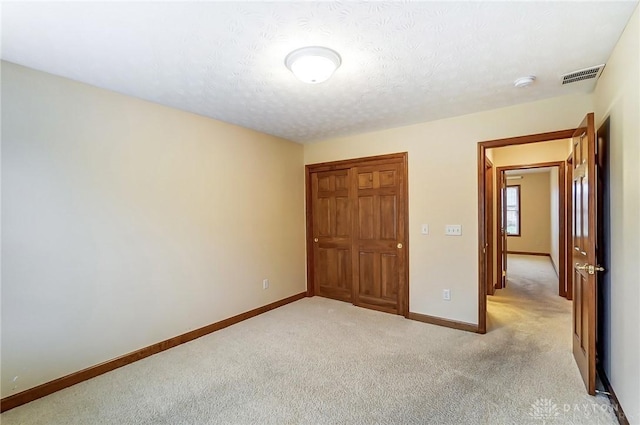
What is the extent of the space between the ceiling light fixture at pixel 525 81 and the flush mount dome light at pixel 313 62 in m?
1.53

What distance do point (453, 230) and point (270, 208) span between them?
2362 millimetres

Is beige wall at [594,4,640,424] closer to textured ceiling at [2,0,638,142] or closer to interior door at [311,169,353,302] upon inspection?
textured ceiling at [2,0,638,142]

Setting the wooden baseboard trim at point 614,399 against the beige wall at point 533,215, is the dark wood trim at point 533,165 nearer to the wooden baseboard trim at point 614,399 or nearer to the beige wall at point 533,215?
the wooden baseboard trim at point 614,399

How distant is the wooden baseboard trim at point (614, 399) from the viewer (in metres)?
1.79

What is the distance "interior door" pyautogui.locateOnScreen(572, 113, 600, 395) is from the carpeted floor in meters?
0.23

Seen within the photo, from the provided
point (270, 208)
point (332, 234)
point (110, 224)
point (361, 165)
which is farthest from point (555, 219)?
point (110, 224)

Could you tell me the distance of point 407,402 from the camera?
2074mm

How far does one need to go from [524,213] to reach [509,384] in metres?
8.33

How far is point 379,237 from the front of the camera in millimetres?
4086

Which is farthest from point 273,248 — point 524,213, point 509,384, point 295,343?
point 524,213

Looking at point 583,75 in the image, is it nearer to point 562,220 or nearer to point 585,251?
point 585,251

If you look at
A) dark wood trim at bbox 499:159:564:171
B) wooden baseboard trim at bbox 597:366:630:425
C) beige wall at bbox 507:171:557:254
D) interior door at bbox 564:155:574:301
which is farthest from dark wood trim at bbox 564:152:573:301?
beige wall at bbox 507:171:557:254

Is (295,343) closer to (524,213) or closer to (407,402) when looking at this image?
(407,402)

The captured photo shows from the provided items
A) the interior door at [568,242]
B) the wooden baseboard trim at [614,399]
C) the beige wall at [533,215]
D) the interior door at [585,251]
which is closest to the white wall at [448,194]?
the interior door at [585,251]
